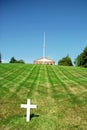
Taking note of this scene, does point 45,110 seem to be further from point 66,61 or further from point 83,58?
point 66,61

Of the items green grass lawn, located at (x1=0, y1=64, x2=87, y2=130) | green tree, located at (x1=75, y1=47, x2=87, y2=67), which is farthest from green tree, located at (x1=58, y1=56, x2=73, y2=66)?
green grass lawn, located at (x1=0, y1=64, x2=87, y2=130)

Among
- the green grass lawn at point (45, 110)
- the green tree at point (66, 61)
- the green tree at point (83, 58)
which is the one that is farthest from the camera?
the green tree at point (66, 61)

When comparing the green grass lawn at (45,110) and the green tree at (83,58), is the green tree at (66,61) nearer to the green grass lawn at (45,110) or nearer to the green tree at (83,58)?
the green tree at (83,58)

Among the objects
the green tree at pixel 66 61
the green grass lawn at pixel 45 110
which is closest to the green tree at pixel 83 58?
the green tree at pixel 66 61

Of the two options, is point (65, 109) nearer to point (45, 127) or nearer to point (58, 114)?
point (58, 114)

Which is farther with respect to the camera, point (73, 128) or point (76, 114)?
point (76, 114)

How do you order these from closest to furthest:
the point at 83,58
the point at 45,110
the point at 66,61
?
the point at 45,110 < the point at 83,58 < the point at 66,61

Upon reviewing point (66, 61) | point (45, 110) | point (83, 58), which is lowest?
point (45, 110)

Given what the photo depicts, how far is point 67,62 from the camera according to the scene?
10431 cm

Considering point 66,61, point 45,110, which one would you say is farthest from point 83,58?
point 45,110

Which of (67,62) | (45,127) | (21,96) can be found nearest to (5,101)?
(21,96)

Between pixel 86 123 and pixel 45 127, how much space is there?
2.02 metres

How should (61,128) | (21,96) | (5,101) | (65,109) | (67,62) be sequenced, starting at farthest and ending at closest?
1. (67,62)
2. (21,96)
3. (5,101)
4. (65,109)
5. (61,128)

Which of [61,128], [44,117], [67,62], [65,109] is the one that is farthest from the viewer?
[67,62]
